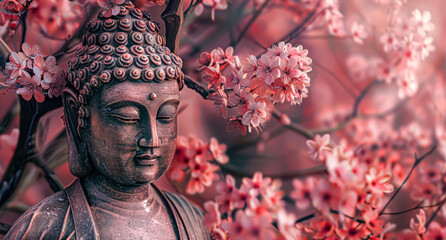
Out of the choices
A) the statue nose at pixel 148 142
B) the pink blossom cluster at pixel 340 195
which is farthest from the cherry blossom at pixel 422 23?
the statue nose at pixel 148 142

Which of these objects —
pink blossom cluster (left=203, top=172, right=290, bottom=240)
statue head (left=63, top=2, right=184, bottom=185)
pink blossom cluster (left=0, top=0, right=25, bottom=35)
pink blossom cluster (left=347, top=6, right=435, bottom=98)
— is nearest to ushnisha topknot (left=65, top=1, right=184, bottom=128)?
statue head (left=63, top=2, right=184, bottom=185)

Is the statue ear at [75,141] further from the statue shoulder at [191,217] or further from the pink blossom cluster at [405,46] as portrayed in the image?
the pink blossom cluster at [405,46]

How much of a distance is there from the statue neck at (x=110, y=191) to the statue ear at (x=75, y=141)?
0.08 ft

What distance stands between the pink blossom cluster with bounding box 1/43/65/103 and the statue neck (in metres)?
0.24

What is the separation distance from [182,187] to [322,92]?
2.97ft

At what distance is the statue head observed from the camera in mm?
861

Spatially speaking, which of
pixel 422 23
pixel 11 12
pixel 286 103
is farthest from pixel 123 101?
pixel 422 23

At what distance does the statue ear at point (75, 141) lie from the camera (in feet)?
3.02

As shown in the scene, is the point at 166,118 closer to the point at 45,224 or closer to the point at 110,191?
the point at 110,191

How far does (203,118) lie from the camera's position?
1.61 meters

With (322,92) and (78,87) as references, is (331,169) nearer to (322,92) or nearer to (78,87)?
(78,87)

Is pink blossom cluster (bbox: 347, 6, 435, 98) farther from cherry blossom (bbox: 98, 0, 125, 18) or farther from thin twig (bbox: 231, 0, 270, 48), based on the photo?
cherry blossom (bbox: 98, 0, 125, 18)

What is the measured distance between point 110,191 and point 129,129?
0.17 meters

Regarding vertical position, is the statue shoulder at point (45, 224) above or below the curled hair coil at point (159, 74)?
below
